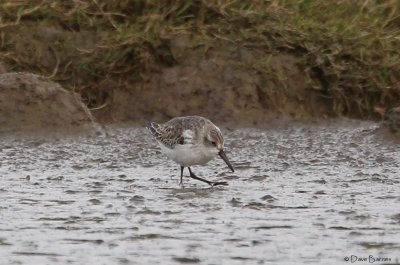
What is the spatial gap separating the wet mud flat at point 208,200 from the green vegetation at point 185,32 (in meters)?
0.53

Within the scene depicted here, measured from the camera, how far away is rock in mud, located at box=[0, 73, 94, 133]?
12.0m

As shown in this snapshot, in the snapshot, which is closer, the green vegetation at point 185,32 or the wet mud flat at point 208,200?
the wet mud flat at point 208,200

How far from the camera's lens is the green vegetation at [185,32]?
1270 cm

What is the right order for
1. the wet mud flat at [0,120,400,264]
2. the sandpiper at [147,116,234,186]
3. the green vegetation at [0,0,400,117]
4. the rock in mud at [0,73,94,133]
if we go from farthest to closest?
1. the green vegetation at [0,0,400,117]
2. the rock in mud at [0,73,94,133]
3. the sandpiper at [147,116,234,186]
4. the wet mud flat at [0,120,400,264]

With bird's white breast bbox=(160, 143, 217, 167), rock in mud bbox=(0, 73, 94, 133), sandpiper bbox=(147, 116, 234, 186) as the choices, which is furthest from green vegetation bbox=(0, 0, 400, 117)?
bird's white breast bbox=(160, 143, 217, 167)

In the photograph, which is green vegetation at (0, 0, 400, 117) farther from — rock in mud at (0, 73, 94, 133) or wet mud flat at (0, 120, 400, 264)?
rock in mud at (0, 73, 94, 133)

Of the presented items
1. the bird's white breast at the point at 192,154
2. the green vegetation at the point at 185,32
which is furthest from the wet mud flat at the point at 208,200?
the green vegetation at the point at 185,32

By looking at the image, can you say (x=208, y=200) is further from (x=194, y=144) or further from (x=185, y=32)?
(x=185, y=32)

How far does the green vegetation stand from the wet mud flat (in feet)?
1.75

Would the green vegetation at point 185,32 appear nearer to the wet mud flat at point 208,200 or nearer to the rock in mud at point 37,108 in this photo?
the wet mud flat at point 208,200

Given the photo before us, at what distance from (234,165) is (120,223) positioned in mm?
2847

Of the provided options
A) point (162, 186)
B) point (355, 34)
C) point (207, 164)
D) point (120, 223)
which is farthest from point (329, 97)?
point (120, 223)

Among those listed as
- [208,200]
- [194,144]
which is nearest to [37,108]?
[194,144]

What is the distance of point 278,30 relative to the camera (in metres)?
12.9
